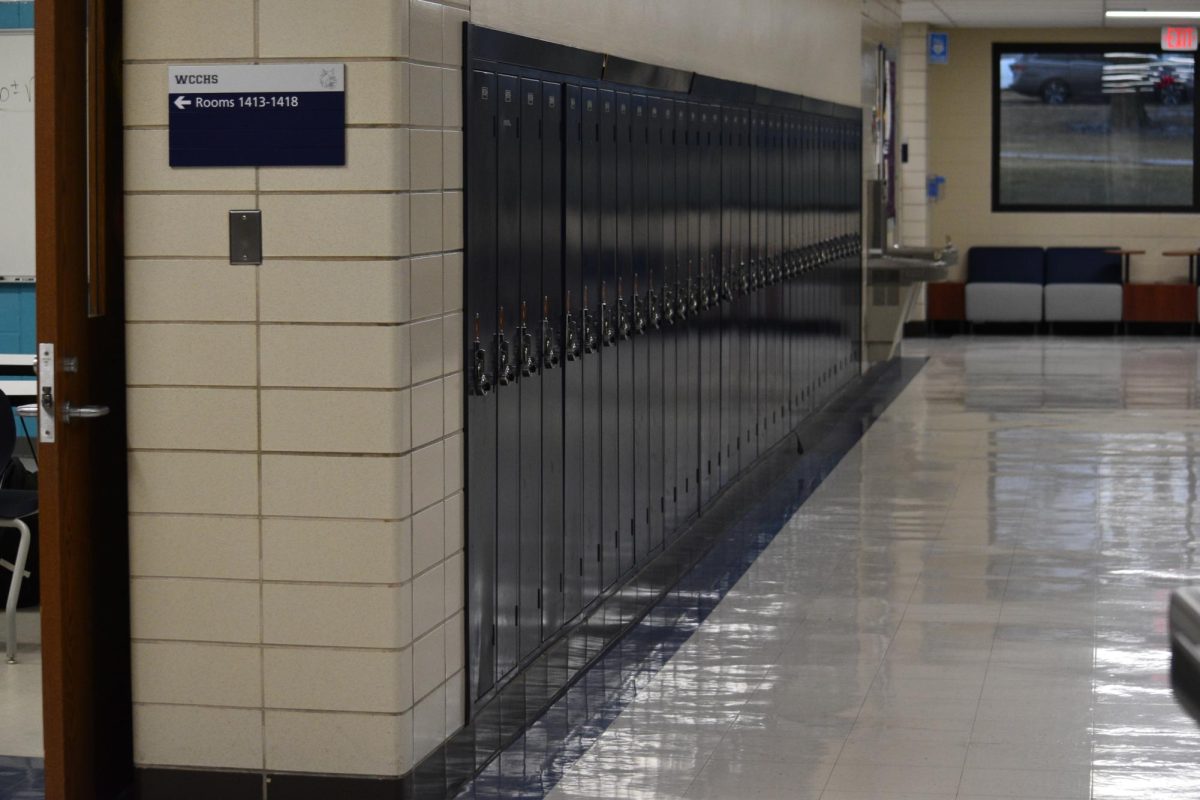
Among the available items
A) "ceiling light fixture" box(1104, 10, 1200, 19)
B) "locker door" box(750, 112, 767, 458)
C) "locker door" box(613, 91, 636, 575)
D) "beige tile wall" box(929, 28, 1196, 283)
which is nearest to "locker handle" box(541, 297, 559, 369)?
"locker door" box(613, 91, 636, 575)

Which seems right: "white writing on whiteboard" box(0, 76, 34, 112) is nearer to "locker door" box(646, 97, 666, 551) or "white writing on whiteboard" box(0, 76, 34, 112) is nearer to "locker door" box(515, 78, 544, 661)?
"locker door" box(646, 97, 666, 551)

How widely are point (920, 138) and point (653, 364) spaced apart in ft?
40.3

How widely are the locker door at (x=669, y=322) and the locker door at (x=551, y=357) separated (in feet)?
4.25

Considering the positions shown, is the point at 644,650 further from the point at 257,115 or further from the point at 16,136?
the point at 16,136

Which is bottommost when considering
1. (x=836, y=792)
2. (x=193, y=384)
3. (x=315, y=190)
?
(x=836, y=792)

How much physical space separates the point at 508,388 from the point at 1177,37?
14.6 metres

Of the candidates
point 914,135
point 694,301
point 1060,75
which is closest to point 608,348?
point 694,301

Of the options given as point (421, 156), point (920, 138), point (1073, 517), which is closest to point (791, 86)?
point (1073, 517)

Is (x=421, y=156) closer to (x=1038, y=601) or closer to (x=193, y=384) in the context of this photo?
(x=193, y=384)

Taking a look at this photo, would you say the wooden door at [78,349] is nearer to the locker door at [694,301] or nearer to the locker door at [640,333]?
the locker door at [640,333]

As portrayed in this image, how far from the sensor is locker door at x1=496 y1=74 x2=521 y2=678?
4.71m

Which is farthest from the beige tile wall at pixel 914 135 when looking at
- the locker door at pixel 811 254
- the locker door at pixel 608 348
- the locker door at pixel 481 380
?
the locker door at pixel 481 380

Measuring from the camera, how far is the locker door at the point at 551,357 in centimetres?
512

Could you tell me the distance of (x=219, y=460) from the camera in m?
4.02
